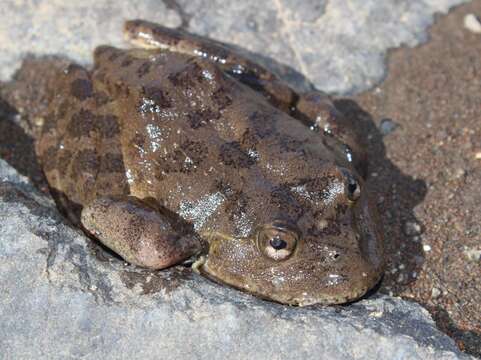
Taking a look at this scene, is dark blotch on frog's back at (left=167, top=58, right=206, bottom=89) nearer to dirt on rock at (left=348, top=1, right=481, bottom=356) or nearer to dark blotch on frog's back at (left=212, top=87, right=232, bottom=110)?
dark blotch on frog's back at (left=212, top=87, right=232, bottom=110)

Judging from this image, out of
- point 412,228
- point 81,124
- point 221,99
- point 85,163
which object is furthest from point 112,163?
point 412,228

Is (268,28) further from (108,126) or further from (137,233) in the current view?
(137,233)

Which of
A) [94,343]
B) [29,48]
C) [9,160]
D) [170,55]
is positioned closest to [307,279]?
[94,343]

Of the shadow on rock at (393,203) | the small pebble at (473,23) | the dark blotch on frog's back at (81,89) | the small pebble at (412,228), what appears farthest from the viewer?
→ the small pebble at (473,23)

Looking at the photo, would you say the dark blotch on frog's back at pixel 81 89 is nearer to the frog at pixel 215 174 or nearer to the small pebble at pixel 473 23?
the frog at pixel 215 174

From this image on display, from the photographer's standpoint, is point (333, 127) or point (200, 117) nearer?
point (200, 117)

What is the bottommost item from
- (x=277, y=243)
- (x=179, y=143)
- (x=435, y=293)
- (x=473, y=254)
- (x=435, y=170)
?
(x=435, y=293)

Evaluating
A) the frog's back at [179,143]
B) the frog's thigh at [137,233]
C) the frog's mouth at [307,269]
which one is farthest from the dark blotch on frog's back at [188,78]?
the frog's mouth at [307,269]
